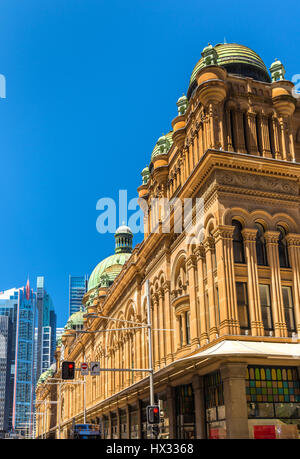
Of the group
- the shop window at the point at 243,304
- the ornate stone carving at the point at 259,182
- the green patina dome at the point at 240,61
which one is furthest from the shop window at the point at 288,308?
the green patina dome at the point at 240,61

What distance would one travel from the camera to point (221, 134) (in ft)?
125

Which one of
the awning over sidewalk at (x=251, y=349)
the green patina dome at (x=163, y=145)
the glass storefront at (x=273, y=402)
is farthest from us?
the green patina dome at (x=163, y=145)

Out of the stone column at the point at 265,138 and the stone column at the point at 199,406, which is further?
the stone column at the point at 265,138

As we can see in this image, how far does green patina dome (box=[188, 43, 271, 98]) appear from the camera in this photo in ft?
141

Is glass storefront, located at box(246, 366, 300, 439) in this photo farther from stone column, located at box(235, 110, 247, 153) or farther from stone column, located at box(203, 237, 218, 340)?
stone column, located at box(235, 110, 247, 153)

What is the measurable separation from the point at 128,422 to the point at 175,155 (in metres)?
26.2

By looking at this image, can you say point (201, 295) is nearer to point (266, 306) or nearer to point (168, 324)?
point (266, 306)

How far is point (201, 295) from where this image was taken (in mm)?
37188

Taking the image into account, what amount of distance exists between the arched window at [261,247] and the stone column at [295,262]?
167 centimetres

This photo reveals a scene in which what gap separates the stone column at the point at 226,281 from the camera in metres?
33.1

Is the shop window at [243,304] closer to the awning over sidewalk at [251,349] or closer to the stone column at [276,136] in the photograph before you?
the awning over sidewalk at [251,349]

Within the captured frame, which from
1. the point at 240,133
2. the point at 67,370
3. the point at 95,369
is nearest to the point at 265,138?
the point at 240,133

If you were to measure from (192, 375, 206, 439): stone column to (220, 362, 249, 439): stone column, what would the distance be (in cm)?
427

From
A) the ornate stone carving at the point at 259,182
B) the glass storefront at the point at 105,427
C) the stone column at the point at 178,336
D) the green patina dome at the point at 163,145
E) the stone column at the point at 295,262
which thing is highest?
the green patina dome at the point at 163,145
